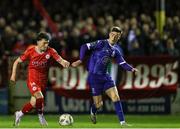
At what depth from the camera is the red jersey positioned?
17.7 metres

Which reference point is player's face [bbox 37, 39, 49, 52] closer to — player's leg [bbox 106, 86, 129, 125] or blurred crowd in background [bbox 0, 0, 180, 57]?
player's leg [bbox 106, 86, 129, 125]

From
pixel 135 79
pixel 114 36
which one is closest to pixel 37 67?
pixel 114 36

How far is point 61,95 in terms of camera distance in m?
23.3

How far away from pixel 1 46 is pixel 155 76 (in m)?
4.80

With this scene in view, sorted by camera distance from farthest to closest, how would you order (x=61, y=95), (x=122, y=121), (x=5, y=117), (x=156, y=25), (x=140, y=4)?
(x=140, y=4) → (x=156, y=25) → (x=61, y=95) → (x=5, y=117) → (x=122, y=121)

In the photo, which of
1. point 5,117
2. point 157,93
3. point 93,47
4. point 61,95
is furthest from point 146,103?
point 93,47

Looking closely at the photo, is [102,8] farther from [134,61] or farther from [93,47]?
[93,47]

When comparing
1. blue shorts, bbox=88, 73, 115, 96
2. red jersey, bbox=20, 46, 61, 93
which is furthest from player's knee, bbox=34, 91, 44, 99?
blue shorts, bbox=88, 73, 115, 96

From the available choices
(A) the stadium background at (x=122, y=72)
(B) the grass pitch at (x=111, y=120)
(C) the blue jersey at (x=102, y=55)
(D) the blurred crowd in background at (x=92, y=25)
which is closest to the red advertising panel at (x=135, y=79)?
(A) the stadium background at (x=122, y=72)

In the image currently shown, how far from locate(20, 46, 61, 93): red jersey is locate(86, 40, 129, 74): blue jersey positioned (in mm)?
879

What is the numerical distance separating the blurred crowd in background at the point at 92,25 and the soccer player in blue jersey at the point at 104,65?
16.2ft

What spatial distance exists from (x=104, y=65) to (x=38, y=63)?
1.53 metres

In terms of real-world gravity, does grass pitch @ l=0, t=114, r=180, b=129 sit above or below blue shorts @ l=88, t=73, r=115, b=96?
below

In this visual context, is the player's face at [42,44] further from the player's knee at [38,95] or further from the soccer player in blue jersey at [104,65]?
the player's knee at [38,95]
